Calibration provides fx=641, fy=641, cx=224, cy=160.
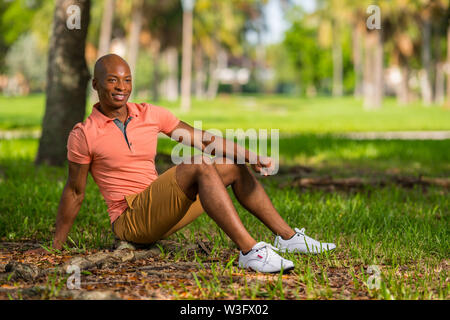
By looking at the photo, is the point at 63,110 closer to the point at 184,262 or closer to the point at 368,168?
the point at 368,168

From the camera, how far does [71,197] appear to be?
3883mm

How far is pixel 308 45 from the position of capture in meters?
71.1

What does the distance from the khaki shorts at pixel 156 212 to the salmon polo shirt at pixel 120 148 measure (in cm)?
10

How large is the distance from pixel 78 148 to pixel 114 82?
17.6 inches

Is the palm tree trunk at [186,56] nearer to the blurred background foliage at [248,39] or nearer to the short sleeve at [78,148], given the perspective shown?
the blurred background foliage at [248,39]

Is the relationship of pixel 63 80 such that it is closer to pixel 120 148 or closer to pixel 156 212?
pixel 120 148

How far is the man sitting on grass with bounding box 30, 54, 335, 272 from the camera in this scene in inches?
142

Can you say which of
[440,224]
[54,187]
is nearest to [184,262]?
[440,224]

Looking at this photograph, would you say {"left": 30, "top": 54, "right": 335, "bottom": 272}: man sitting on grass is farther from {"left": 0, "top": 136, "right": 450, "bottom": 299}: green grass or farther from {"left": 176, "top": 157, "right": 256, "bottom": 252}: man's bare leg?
{"left": 0, "top": 136, "right": 450, "bottom": 299}: green grass

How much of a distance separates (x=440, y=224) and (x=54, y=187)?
3.64m

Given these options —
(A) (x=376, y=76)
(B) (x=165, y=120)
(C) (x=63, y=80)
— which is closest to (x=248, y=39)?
(A) (x=376, y=76)

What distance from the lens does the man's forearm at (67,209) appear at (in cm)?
388

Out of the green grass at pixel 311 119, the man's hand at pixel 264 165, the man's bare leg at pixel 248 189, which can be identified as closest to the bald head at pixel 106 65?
the man's bare leg at pixel 248 189

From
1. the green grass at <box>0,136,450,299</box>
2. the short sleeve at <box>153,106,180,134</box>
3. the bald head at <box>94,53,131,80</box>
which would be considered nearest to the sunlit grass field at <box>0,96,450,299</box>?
the green grass at <box>0,136,450,299</box>
